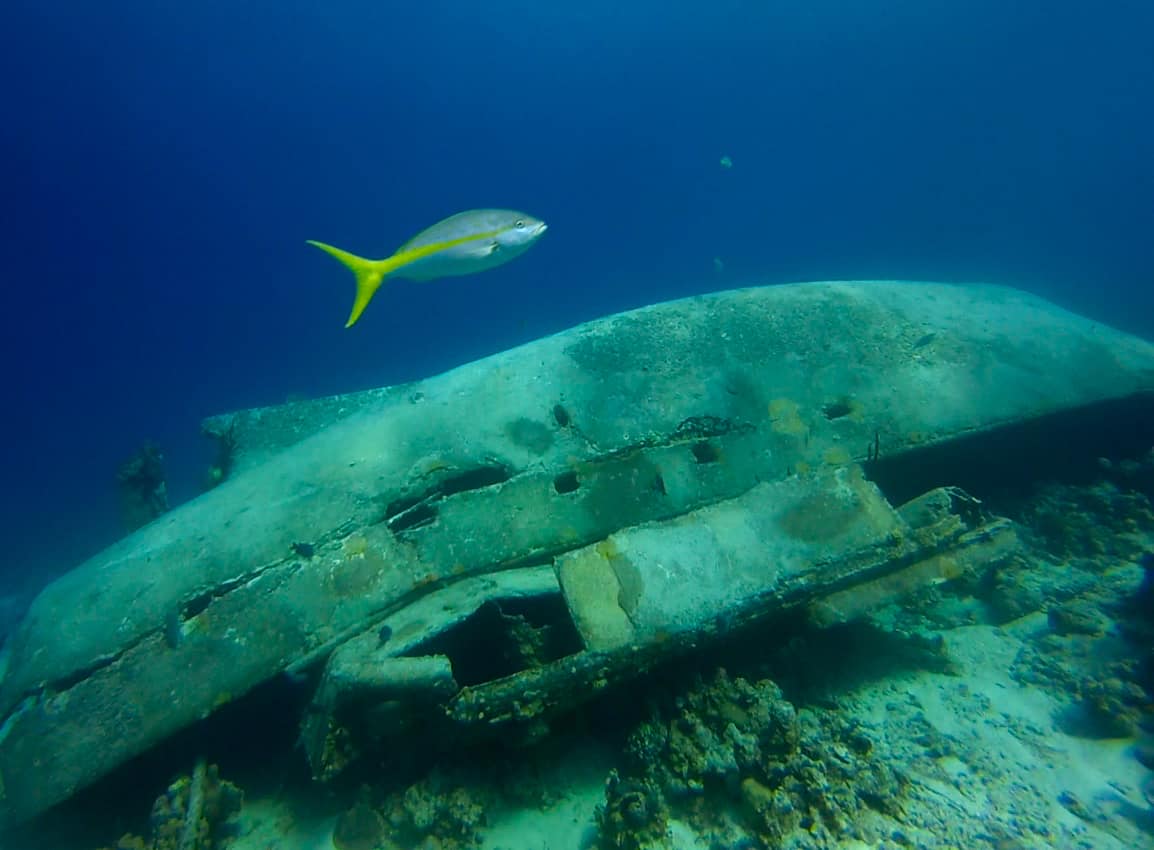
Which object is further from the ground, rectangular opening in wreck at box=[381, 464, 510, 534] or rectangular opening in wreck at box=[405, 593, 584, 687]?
rectangular opening in wreck at box=[381, 464, 510, 534]

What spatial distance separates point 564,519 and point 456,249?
222 centimetres

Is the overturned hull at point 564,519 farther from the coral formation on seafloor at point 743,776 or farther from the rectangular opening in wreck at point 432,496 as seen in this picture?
the coral formation on seafloor at point 743,776

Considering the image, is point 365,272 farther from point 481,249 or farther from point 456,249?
point 481,249

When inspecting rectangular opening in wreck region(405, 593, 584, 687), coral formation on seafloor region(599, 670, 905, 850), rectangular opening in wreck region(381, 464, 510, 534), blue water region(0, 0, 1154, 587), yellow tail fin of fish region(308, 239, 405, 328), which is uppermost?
blue water region(0, 0, 1154, 587)

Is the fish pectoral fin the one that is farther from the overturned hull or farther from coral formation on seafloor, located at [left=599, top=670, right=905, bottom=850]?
coral formation on seafloor, located at [left=599, top=670, right=905, bottom=850]

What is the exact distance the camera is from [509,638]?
3756 millimetres

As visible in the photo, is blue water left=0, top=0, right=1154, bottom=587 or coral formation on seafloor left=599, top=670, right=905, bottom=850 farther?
blue water left=0, top=0, right=1154, bottom=587

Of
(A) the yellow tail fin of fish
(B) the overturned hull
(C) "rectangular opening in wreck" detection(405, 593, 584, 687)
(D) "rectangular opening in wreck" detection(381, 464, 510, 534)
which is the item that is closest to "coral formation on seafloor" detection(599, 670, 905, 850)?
(B) the overturned hull

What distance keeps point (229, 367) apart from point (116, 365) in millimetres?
16362

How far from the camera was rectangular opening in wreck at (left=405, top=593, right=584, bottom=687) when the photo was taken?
3.70 meters

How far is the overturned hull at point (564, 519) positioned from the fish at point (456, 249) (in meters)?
1.41

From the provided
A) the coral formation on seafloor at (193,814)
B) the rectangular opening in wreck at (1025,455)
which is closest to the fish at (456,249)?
the coral formation on seafloor at (193,814)

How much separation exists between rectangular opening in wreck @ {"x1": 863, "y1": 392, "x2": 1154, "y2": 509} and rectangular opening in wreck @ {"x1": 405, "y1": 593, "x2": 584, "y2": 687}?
3.00 metres

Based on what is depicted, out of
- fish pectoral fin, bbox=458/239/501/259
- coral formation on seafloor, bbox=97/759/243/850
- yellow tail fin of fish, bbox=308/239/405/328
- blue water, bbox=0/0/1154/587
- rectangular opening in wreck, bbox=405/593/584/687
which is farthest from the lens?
blue water, bbox=0/0/1154/587
